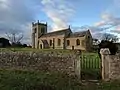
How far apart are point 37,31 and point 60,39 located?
12.7 metres

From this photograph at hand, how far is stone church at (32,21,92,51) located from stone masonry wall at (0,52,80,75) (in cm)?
4252

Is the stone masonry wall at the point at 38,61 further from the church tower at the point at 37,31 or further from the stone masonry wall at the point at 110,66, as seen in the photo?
the church tower at the point at 37,31

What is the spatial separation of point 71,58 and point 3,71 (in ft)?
15.5

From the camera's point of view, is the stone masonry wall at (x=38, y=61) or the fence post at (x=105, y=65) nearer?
the fence post at (x=105, y=65)

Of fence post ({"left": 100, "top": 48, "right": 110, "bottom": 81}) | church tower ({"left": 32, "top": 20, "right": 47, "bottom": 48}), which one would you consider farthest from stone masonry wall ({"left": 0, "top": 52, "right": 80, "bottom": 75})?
church tower ({"left": 32, "top": 20, "right": 47, "bottom": 48})

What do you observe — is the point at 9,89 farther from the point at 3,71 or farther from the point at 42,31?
the point at 42,31

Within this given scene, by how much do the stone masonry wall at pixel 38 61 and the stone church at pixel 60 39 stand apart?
4252 cm

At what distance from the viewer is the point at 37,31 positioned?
251ft

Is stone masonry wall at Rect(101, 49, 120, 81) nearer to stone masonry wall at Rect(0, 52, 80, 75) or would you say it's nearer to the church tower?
stone masonry wall at Rect(0, 52, 80, 75)

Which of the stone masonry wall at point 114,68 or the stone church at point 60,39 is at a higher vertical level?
the stone church at point 60,39

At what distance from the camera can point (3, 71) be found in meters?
14.5

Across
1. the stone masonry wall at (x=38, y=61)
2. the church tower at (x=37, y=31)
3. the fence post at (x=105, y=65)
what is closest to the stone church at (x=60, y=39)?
the church tower at (x=37, y=31)

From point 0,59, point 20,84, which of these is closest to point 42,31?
point 0,59

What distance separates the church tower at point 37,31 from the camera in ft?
250
